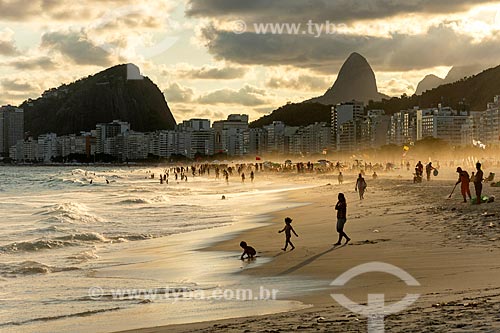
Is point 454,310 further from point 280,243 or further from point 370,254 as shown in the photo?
point 280,243

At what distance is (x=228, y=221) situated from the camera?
26594 millimetres

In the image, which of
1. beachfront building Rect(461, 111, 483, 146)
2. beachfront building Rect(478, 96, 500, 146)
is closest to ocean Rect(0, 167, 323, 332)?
beachfront building Rect(478, 96, 500, 146)

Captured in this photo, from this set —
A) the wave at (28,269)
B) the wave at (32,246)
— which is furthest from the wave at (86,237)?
the wave at (28,269)

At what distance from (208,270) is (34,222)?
54.6ft

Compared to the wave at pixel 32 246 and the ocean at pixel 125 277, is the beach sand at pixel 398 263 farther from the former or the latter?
the wave at pixel 32 246

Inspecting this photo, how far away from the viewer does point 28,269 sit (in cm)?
1499

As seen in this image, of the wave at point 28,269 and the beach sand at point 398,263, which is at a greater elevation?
the beach sand at point 398,263

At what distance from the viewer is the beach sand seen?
7469 millimetres

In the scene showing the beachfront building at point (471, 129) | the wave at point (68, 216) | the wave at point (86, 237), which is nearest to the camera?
the wave at point (86, 237)

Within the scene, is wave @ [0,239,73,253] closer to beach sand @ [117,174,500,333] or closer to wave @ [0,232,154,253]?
wave @ [0,232,154,253]

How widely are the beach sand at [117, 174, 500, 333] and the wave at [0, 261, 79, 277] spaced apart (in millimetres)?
4532

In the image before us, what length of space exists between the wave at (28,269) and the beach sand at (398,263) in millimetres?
4532

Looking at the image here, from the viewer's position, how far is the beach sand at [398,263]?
7.47 m

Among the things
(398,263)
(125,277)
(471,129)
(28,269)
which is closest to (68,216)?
(28,269)
